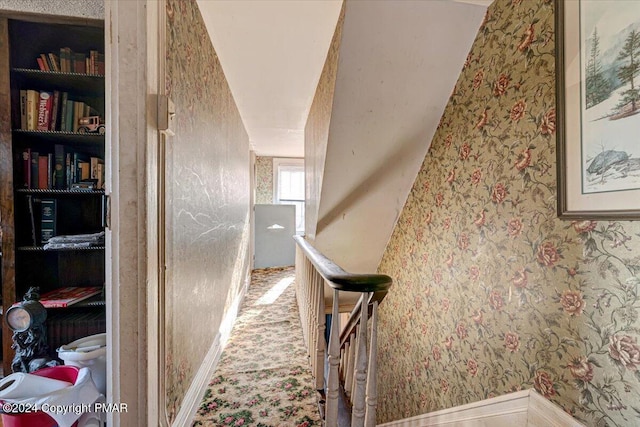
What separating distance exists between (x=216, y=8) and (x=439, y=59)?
1.17 metres

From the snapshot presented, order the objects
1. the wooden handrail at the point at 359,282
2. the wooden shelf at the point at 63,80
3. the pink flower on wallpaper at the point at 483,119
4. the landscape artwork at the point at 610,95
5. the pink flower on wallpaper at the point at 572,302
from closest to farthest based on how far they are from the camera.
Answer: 1. the landscape artwork at the point at 610,95
2. the pink flower on wallpaper at the point at 572,302
3. the wooden handrail at the point at 359,282
4. the pink flower on wallpaper at the point at 483,119
5. the wooden shelf at the point at 63,80

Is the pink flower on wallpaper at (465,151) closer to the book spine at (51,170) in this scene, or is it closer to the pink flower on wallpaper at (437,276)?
the pink flower on wallpaper at (437,276)

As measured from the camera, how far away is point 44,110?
148 centimetres

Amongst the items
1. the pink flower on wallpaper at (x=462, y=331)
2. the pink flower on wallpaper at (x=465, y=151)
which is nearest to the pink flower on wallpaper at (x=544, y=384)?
the pink flower on wallpaper at (x=462, y=331)

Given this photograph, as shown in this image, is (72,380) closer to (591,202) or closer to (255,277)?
(591,202)

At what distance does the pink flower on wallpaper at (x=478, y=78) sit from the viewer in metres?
1.16

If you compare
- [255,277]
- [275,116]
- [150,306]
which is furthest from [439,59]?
[255,277]

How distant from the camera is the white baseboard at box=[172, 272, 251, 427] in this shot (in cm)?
116

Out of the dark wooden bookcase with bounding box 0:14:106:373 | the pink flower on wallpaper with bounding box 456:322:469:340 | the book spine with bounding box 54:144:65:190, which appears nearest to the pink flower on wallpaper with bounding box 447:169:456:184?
the pink flower on wallpaper with bounding box 456:322:469:340

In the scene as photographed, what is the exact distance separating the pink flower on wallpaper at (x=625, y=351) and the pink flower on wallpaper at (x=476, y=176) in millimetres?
678

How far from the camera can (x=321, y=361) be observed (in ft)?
4.66

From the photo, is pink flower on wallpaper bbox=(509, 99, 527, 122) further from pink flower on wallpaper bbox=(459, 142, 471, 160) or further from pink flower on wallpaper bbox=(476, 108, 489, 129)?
pink flower on wallpaper bbox=(459, 142, 471, 160)

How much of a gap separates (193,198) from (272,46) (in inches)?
42.9

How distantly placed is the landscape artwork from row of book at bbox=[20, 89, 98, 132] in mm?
2353
